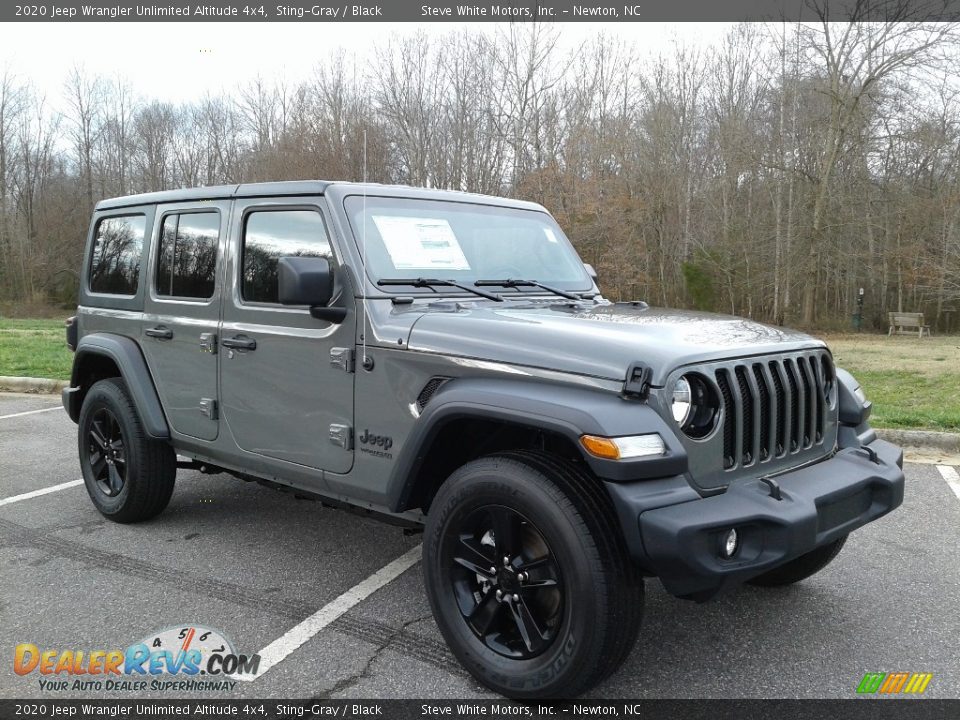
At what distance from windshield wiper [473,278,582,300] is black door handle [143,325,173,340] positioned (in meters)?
1.86

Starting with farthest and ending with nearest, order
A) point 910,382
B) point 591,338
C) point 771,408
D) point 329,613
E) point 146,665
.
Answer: point 910,382, point 329,613, point 146,665, point 771,408, point 591,338

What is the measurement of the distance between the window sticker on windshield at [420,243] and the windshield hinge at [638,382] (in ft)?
4.53

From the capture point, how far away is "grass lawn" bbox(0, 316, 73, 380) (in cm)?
1166

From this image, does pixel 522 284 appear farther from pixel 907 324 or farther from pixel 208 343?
pixel 907 324

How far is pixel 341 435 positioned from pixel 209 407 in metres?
1.08

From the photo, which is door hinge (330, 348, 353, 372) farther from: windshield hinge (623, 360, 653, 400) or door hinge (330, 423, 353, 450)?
windshield hinge (623, 360, 653, 400)

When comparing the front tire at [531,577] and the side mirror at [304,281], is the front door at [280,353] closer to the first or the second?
the side mirror at [304,281]

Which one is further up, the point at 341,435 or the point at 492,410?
the point at 492,410

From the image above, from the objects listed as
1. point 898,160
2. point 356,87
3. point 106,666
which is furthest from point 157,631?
point 898,160

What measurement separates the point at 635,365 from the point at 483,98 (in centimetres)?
2808

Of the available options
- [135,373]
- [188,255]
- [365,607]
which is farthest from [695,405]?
[135,373]

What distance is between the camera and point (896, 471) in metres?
3.26

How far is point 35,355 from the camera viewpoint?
1354cm

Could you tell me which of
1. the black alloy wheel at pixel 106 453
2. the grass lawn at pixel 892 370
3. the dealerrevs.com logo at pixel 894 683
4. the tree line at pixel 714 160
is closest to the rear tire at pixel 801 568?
the dealerrevs.com logo at pixel 894 683
